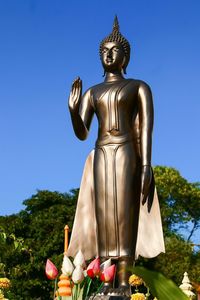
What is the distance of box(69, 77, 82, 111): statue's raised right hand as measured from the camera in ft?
17.2

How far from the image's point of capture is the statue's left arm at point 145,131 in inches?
206

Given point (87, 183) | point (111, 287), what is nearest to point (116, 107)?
point (87, 183)

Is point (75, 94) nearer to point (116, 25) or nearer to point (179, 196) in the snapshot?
point (116, 25)

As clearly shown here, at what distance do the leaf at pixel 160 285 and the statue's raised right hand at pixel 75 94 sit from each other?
454 centimetres

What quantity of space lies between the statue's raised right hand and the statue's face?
621mm

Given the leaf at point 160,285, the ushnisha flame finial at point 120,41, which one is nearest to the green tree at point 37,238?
the ushnisha flame finial at point 120,41

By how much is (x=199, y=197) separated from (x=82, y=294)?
1244 inches

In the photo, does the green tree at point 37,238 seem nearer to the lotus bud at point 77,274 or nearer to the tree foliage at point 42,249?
the tree foliage at point 42,249

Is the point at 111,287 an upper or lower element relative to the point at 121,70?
lower

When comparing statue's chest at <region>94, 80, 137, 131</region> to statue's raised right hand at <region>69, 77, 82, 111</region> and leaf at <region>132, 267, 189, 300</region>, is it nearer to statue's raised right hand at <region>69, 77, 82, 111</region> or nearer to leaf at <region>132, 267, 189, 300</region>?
statue's raised right hand at <region>69, 77, 82, 111</region>

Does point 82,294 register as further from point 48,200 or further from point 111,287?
point 48,200

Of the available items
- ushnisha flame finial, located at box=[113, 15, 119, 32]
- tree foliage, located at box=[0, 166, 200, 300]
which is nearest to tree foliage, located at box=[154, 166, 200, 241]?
tree foliage, located at box=[0, 166, 200, 300]

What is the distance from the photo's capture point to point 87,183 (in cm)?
565

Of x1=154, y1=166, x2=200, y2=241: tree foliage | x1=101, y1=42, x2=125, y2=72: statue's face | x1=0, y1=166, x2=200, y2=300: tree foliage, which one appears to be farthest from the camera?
x1=154, y1=166, x2=200, y2=241: tree foliage
